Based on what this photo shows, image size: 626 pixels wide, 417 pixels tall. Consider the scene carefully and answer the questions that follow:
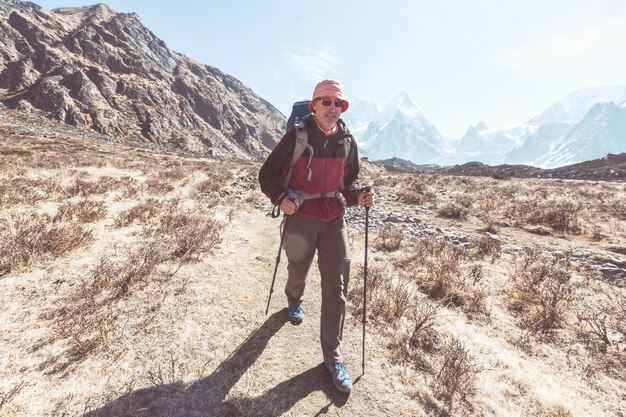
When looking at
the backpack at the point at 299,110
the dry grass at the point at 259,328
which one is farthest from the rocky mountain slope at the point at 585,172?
the backpack at the point at 299,110

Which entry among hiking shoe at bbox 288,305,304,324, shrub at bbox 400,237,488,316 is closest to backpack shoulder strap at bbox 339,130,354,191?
hiking shoe at bbox 288,305,304,324

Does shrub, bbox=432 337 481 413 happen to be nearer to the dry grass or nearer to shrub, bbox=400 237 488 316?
the dry grass

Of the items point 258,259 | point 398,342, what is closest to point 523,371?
point 398,342

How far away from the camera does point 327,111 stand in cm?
394

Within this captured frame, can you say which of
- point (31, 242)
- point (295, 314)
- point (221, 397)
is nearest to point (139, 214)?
point (31, 242)

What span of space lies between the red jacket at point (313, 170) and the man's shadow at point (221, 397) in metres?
2.06

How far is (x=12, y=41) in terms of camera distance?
121 metres

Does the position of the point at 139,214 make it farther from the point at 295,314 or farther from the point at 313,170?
the point at 313,170

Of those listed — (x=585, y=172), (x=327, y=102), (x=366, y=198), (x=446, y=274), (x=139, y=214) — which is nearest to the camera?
(x=327, y=102)

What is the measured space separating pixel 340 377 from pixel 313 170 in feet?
8.41

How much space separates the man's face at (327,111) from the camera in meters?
3.94

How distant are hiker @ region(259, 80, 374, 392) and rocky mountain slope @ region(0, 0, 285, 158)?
10656 centimetres

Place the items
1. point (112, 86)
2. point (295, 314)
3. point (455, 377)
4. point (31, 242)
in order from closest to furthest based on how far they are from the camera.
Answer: point (455, 377), point (295, 314), point (31, 242), point (112, 86)

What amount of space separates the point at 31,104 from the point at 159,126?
35266 mm
